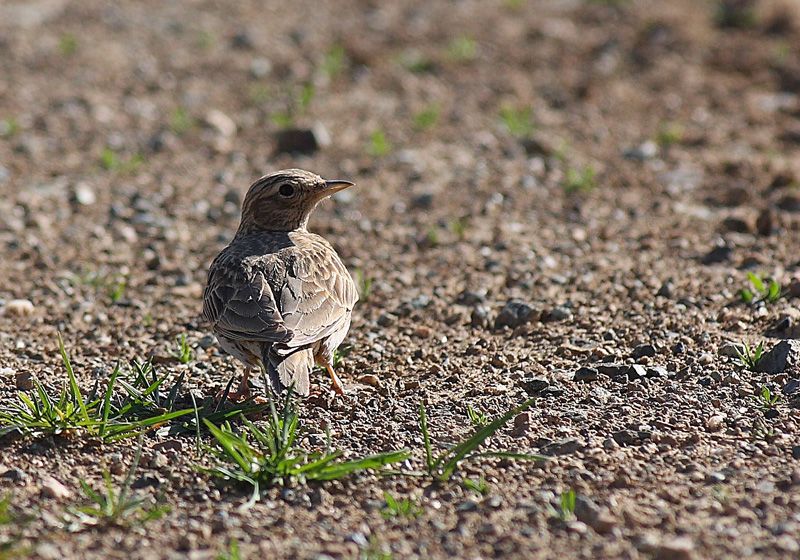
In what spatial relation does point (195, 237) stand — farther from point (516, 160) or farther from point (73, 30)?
point (73, 30)

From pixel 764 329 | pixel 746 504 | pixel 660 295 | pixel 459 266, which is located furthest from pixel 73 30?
pixel 746 504

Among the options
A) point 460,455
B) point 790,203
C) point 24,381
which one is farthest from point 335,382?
point 790,203

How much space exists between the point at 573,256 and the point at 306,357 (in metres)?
3.29

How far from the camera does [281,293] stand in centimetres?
601

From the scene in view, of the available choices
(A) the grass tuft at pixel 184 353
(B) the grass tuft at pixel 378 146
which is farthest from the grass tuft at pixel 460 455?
(B) the grass tuft at pixel 378 146

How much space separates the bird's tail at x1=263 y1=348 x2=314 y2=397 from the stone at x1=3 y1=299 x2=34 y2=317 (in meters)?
2.62

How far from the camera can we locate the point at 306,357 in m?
5.87

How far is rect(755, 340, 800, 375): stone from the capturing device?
20.2ft

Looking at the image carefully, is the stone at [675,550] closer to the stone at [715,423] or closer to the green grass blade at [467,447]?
the green grass blade at [467,447]

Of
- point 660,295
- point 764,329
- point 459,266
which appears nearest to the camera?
point 764,329

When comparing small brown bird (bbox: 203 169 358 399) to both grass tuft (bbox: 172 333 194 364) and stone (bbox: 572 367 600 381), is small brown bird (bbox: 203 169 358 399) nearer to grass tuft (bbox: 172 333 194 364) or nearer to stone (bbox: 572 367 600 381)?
grass tuft (bbox: 172 333 194 364)

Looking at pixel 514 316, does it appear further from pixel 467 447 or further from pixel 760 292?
pixel 467 447

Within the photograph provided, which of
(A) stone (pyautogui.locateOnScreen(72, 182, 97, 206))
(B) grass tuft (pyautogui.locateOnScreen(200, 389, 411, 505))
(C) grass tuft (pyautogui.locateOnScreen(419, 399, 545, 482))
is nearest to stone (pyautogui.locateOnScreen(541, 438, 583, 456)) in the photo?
(C) grass tuft (pyautogui.locateOnScreen(419, 399, 545, 482))

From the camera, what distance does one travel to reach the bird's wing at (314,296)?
5801 mm
